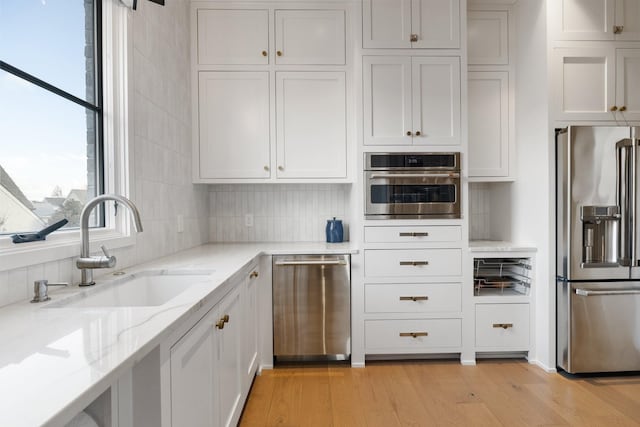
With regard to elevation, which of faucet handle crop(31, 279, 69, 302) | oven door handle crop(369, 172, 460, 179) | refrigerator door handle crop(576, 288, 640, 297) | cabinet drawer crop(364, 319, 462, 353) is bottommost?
cabinet drawer crop(364, 319, 462, 353)

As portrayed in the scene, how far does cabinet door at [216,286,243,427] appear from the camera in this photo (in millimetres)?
1456

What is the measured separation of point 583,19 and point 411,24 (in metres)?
1.13

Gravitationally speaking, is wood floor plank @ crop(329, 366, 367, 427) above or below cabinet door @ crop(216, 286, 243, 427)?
below

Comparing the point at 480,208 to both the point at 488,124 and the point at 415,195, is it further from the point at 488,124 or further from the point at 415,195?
the point at 415,195

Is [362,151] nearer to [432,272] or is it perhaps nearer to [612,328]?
[432,272]

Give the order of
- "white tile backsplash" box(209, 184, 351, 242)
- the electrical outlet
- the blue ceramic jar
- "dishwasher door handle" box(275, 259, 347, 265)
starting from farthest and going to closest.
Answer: "white tile backsplash" box(209, 184, 351, 242) → the blue ceramic jar → "dishwasher door handle" box(275, 259, 347, 265) → the electrical outlet

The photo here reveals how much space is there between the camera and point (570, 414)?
1966mm

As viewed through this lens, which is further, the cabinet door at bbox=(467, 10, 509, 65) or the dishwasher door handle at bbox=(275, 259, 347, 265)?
the cabinet door at bbox=(467, 10, 509, 65)

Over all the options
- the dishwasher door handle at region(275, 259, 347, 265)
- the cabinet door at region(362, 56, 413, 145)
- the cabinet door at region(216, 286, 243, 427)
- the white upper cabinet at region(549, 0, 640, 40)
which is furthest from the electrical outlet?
the white upper cabinet at region(549, 0, 640, 40)

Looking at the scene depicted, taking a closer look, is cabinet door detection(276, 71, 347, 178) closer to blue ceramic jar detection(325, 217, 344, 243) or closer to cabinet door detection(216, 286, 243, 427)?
blue ceramic jar detection(325, 217, 344, 243)

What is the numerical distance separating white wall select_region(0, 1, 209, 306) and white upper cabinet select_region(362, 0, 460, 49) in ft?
4.29

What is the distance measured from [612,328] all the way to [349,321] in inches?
66.8

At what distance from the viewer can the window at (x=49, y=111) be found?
4.08ft

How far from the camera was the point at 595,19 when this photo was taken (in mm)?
2443
